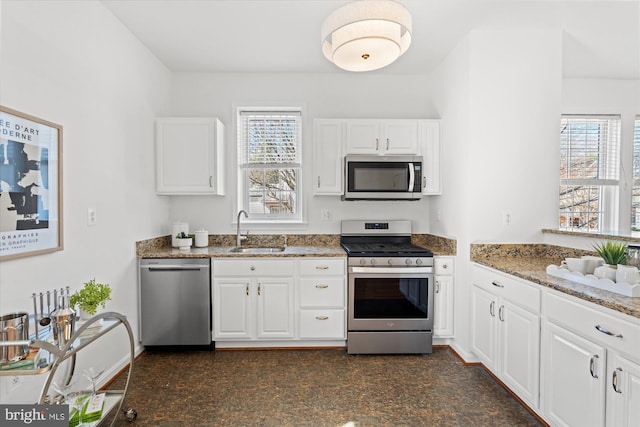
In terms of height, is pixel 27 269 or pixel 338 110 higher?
pixel 338 110

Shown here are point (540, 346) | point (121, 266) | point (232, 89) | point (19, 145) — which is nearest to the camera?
point (19, 145)

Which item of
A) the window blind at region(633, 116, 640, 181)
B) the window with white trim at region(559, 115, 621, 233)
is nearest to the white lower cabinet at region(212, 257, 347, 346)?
the window with white trim at region(559, 115, 621, 233)

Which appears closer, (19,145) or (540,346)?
(19,145)

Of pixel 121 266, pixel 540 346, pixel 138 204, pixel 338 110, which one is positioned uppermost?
pixel 338 110

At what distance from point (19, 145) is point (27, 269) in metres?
0.64

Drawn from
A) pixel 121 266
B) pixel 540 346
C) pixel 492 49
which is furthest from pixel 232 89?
pixel 540 346

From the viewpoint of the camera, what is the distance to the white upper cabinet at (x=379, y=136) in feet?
10.9

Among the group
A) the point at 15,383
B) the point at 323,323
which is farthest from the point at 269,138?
the point at 15,383

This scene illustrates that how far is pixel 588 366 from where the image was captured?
1629mm

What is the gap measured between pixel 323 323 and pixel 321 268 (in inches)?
19.8

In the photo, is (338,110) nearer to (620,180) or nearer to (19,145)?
(19,145)

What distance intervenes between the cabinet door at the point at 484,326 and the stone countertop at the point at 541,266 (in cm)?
26

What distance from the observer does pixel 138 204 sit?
2.97 metres

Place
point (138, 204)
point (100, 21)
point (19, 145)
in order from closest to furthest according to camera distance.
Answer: point (19, 145) → point (100, 21) → point (138, 204)
